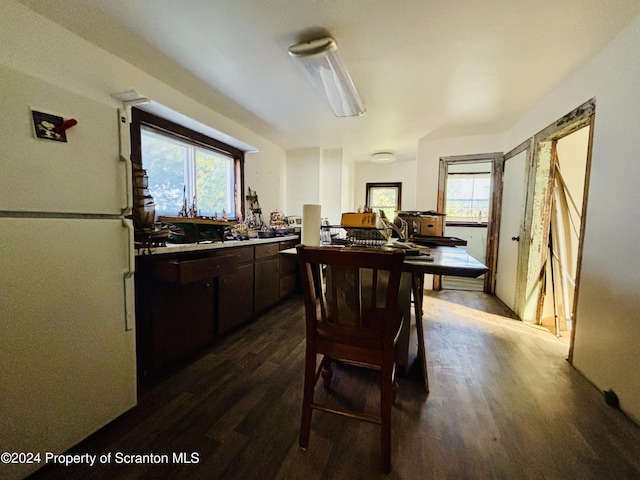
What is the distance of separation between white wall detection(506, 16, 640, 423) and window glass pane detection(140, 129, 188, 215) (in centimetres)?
345

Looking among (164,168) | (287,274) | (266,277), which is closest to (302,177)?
(287,274)

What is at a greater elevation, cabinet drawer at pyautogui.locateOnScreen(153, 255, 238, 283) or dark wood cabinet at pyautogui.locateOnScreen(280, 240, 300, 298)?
cabinet drawer at pyautogui.locateOnScreen(153, 255, 238, 283)

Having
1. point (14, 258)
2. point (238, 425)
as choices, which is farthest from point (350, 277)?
point (14, 258)

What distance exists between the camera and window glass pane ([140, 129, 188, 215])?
2.21m

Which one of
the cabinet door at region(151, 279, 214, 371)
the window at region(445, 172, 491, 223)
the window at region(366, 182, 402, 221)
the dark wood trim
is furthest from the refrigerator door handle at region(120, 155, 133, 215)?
the window at region(445, 172, 491, 223)

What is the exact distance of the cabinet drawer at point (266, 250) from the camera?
2.63m

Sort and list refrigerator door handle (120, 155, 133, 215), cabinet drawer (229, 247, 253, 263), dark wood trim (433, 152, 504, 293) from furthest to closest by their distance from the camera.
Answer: dark wood trim (433, 152, 504, 293) < cabinet drawer (229, 247, 253, 263) < refrigerator door handle (120, 155, 133, 215)

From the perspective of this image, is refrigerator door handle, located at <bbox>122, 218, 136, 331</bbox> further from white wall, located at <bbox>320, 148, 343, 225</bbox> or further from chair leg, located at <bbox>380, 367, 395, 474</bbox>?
white wall, located at <bbox>320, 148, 343, 225</bbox>

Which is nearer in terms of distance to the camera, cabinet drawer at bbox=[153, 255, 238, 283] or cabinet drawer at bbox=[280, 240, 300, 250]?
cabinet drawer at bbox=[153, 255, 238, 283]

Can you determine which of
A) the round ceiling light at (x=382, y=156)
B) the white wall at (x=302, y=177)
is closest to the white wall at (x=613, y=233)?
the round ceiling light at (x=382, y=156)

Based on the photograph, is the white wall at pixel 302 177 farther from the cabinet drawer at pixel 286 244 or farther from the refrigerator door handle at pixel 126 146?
the refrigerator door handle at pixel 126 146

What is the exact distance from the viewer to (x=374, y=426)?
130 centimetres

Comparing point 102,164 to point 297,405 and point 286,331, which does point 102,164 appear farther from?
point 286,331

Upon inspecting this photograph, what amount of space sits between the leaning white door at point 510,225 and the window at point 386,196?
224 cm
